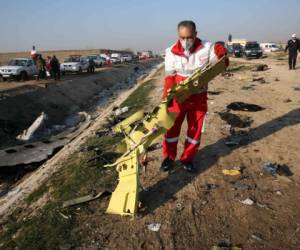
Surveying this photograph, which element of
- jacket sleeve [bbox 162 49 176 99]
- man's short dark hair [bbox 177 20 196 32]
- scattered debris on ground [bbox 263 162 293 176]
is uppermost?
man's short dark hair [bbox 177 20 196 32]

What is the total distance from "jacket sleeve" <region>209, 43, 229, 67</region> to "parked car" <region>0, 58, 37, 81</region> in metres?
22.0

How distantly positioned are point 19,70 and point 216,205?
74.9 ft

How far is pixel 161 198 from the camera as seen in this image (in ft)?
15.6

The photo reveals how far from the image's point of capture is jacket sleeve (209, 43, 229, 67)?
4.89 m

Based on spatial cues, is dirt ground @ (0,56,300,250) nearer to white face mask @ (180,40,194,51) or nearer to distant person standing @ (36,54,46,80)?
white face mask @ (180,40,194,51)

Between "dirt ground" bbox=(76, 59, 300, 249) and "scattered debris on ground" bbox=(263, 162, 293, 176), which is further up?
"scattered debris on ground" bbox=(263, 162, 293, 176)

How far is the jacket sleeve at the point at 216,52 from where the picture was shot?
4895 mm

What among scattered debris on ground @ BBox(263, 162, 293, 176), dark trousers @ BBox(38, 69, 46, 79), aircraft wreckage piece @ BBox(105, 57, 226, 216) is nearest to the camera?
aircraft wreckage piece @ BBox(105, 57, 226, 216)

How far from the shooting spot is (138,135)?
4613 mm

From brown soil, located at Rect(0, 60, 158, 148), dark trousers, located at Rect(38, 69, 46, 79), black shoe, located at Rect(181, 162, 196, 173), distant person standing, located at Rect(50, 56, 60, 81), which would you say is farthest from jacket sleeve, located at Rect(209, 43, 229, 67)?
dark trousers, located at Rect(38, 69, 46, 79)

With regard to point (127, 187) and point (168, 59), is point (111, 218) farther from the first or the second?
point (168, 59)

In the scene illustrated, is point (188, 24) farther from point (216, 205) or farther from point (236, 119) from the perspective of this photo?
point (236, 119)

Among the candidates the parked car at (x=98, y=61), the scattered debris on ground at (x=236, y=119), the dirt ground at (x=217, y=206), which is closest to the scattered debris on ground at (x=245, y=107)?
the scattered debris on ground at (x=236, y=119)

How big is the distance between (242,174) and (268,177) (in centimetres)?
38
